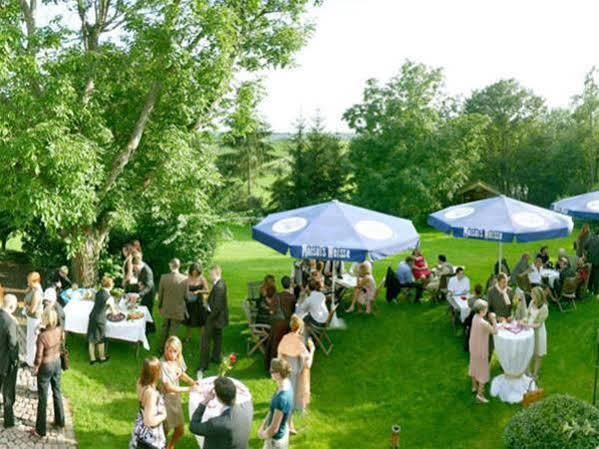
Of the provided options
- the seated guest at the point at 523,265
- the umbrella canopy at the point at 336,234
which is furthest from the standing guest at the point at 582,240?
the umbrella canopy at the point at 336,234

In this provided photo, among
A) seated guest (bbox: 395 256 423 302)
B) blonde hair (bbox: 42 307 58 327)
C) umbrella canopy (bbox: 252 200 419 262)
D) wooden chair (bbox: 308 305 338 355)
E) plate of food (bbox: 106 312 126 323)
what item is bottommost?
wooden chair (bbox: 308 305 338 355)

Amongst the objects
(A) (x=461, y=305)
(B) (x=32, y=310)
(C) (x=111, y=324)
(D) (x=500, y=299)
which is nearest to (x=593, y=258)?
(A) (x=461, y=305)

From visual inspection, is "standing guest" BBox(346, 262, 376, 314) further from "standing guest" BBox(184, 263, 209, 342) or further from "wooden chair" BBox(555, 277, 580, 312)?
"wooden chair" BBox(555, 277, 580, 312)

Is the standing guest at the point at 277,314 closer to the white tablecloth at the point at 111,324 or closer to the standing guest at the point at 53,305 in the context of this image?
the white tablecloth at the point at 111,324

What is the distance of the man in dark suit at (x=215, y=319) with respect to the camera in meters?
10.8

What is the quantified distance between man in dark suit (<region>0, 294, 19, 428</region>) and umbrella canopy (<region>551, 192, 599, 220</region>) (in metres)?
12.7

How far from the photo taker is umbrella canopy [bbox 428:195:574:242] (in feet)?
39.6

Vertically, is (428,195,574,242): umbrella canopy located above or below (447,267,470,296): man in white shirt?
above

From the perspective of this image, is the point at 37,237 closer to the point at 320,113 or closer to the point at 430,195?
the point at 320,113

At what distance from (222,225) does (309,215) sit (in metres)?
8.37

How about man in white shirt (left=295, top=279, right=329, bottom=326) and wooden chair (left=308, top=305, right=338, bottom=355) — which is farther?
wooden chair (left=308, top=305, right=338, bottom=355)

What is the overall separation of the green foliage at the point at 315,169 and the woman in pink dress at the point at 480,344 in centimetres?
3061

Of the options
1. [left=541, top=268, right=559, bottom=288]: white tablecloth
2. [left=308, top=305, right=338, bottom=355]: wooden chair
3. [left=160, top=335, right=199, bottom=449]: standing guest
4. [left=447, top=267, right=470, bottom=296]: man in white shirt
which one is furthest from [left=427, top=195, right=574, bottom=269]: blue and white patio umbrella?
[left=160, top=335, right=199, bottom=449]: standing guest

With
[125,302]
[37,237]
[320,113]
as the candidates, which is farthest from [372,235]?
[320,113]
